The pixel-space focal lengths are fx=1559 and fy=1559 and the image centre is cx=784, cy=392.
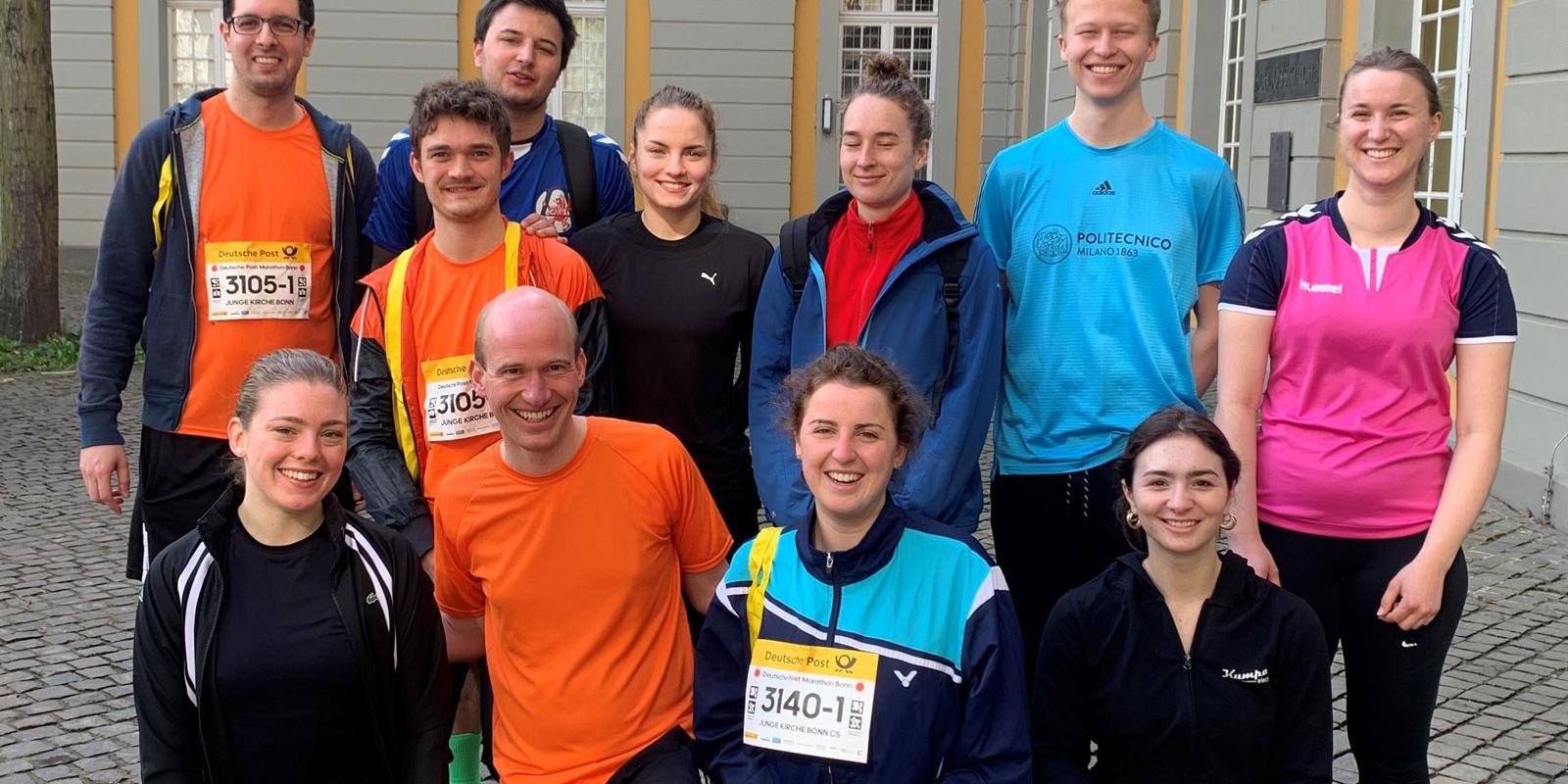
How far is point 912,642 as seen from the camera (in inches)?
115

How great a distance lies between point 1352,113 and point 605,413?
1716mm

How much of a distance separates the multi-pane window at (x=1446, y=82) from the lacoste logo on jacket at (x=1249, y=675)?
6400mm

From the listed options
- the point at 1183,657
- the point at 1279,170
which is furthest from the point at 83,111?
the point at 1183,657

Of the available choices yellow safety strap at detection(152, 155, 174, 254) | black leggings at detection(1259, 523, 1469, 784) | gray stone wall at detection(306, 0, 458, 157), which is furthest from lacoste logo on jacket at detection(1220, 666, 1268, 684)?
gray stone wall at detection(306, 0, 458, 157)

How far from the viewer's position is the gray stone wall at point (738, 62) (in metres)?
19.7

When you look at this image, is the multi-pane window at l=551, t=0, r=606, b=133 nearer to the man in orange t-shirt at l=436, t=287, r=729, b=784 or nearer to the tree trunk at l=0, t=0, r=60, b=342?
the tree trunk at l=0, t=0, r=60, b=342

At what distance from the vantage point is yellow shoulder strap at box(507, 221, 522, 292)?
3.45 m

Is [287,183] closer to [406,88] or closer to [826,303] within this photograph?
[826,303]

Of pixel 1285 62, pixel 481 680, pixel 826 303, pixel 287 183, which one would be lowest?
pixel 481 680

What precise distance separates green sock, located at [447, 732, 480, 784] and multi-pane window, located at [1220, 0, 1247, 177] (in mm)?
10086

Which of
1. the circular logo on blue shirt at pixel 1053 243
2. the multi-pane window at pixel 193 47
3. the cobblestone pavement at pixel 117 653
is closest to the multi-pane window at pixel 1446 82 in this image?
the cobblestone pavement at pixel 117 653

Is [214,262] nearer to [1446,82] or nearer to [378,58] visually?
[1446,82]

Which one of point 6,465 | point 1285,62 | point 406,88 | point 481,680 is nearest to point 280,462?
point 481,680

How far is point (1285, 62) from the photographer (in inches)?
433
